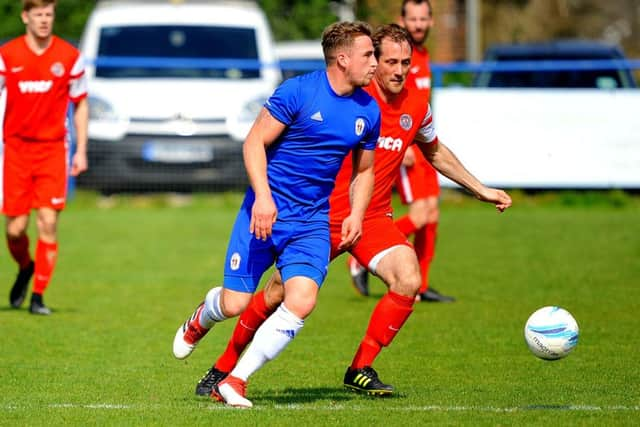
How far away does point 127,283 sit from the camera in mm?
12453

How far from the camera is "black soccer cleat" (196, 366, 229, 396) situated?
719 cm

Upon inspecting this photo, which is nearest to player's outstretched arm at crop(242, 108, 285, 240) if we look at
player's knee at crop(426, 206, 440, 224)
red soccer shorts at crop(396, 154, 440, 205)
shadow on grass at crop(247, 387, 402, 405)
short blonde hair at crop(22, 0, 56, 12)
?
shadow on grass at crop(247, 387, 402, 405)

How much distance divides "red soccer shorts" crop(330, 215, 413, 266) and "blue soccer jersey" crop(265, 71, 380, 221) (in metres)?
0.69

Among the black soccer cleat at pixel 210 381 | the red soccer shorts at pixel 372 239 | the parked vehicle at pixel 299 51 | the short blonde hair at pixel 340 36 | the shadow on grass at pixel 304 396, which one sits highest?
the short blonde hair at pixel 340 36

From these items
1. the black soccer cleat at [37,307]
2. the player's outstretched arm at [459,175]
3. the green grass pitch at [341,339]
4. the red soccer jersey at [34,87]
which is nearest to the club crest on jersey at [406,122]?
the player's outstretched arm at [459,175]

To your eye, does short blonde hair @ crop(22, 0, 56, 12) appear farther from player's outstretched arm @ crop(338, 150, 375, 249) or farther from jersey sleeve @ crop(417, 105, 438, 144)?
player's outstretched arm @ crop(338, 150, 375, 249)

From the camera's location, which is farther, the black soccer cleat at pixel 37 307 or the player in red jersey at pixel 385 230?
the black soccer cleat at pixel 37 307

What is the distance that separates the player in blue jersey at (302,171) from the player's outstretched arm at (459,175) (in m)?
0.91

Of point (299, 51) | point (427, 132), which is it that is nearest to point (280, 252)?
point (427, 132)

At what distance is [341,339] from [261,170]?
10.4 feet

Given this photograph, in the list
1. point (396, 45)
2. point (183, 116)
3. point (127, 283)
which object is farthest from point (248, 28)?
point (396, 45)

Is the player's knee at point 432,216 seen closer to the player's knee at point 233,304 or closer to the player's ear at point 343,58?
the player's knee at point 233,304

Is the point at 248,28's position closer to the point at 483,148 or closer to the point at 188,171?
the point at 188,171

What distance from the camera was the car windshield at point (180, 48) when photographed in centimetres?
1844
